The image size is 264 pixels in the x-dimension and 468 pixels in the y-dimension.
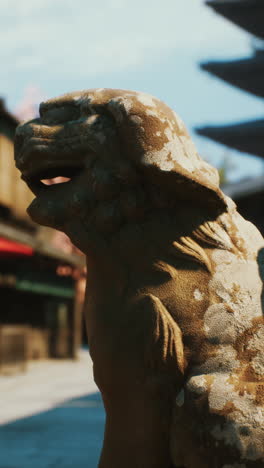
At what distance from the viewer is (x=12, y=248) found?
9422 mm

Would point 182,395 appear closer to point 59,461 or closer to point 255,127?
point 59,461

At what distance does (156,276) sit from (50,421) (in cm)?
466

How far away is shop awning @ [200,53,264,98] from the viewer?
12.7 meters

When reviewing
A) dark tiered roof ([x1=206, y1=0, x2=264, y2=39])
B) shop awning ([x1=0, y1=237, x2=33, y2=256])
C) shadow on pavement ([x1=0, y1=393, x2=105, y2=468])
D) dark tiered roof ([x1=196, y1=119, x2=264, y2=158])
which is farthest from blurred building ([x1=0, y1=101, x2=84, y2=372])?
dark tiered roof ([x1=206, y1=0, x2=264, y2=39])

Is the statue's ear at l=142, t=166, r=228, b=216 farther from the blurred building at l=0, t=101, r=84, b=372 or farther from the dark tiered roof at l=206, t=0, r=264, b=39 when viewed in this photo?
the dark tiered roof at l=206, t=0, r=264, b=39

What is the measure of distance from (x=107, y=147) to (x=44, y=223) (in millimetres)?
317

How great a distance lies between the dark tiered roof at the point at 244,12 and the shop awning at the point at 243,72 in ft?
2.64

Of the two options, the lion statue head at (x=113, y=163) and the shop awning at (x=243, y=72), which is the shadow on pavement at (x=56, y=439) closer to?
the lion statue head at (x=113, y=163)

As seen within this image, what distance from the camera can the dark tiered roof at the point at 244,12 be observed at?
1145 cm

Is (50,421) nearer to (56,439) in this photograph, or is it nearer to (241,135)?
(56,439)

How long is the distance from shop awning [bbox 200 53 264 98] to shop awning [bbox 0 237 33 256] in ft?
17.3

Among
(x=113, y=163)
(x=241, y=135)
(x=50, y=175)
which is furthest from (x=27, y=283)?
(x=113, y=163)

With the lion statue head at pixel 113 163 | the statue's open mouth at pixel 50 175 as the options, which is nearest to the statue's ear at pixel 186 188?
the lion statue head at pixel 113 163

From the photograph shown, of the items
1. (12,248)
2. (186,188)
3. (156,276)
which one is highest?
(12,248)
